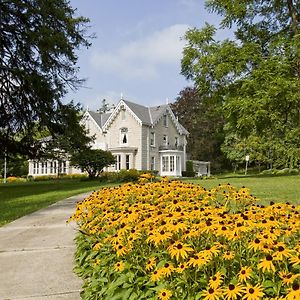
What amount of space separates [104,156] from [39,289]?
27046 mm

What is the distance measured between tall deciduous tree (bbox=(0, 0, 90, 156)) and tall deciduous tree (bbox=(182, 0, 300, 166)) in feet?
24.5

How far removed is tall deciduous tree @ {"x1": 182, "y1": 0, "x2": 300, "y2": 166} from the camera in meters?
21.8

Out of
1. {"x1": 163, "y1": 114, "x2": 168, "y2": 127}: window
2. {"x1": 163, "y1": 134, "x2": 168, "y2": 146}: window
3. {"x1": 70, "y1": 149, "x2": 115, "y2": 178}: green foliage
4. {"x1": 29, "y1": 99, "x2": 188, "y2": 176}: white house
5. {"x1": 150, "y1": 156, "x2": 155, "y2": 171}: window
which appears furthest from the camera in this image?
{"x1": 163, "y1": 134, "x2": 168, "y2": 146}: window

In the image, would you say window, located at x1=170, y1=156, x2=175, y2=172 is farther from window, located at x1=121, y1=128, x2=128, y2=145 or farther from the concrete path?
the concrete path

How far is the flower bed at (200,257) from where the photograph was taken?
2461mm

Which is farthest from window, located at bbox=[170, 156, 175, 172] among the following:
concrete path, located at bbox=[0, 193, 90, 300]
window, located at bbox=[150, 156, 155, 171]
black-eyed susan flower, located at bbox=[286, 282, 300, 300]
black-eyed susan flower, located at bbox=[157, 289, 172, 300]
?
black-eyed susan flower, located at bbox=[286, 282, 300, 300]

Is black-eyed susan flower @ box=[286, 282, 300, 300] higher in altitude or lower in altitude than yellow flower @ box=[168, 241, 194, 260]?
lower

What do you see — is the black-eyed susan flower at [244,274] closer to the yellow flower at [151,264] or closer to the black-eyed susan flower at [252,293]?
the black-eyed susan flower at [252,293]

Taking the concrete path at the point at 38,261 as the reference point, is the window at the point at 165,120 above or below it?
above

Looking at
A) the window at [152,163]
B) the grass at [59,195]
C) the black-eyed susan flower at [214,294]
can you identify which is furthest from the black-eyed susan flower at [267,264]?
the window at [152,163]

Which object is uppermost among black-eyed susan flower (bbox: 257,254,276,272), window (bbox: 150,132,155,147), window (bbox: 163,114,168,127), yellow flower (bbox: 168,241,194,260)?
window (bbox: 163,114,168,127)

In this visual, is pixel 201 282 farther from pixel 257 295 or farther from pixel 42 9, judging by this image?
pixel 42 9

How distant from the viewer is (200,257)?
2.51 metres

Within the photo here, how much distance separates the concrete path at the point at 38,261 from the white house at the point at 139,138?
3215 cm
